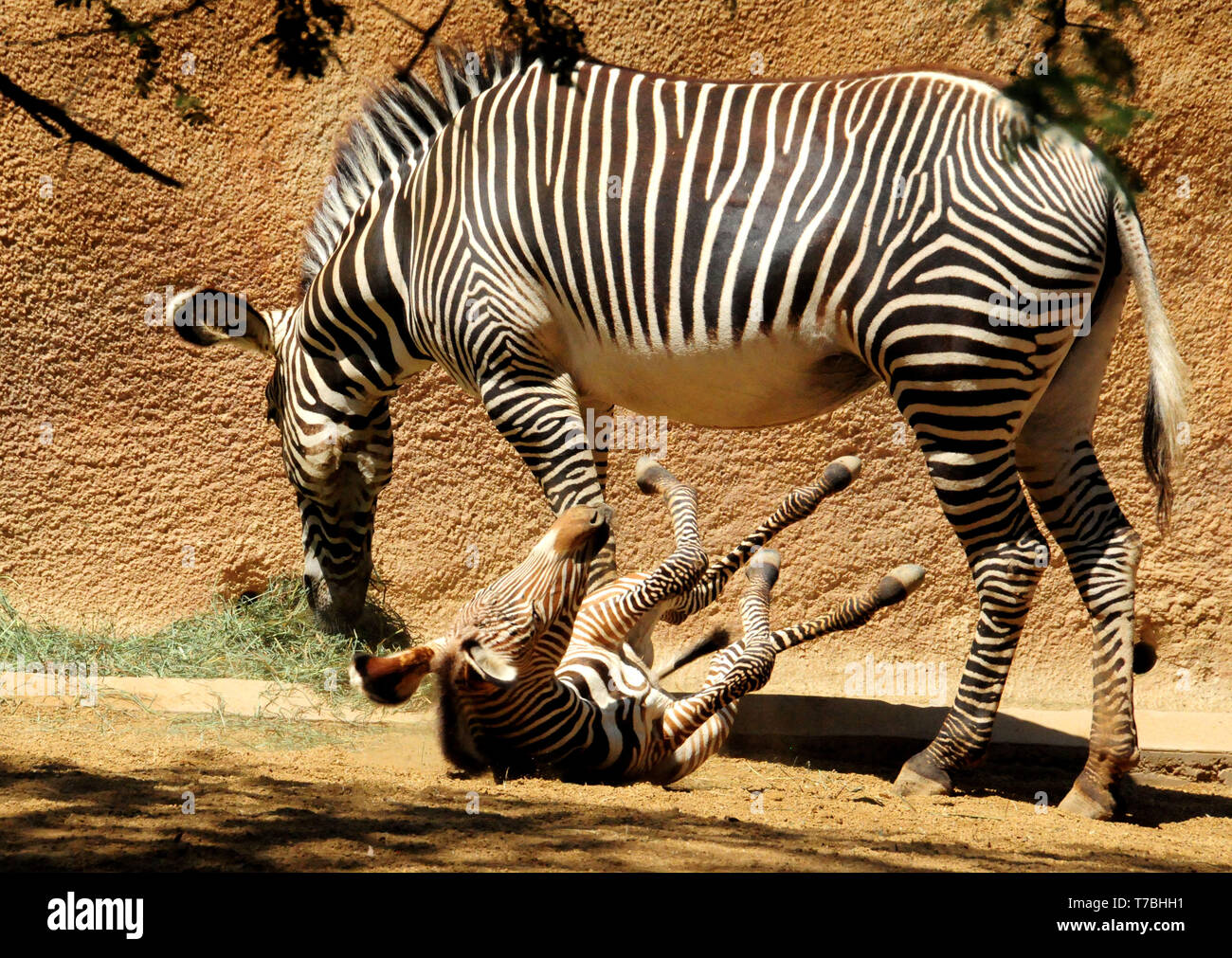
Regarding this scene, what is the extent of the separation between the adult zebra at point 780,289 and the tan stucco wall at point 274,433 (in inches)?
56.4

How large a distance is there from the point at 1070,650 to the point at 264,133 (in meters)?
4.99

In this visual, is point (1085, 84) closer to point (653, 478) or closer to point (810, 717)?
point (653, 478)

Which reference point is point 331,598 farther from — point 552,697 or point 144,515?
point 552,697

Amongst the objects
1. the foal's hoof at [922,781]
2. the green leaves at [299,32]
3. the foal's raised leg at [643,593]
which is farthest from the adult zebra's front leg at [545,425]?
the green leaves at [299,32]

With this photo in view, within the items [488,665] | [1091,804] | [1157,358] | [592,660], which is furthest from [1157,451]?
[488,665]

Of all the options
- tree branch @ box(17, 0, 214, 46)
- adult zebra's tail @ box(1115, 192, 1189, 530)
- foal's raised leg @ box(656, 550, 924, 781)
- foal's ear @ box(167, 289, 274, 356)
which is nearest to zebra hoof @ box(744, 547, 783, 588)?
foal's raised leg @ box(656, 550, 924, 781)

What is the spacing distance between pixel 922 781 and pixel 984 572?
2.55 ft

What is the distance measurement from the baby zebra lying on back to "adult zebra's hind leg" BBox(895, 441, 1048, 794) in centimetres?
47

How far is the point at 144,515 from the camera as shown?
687cm

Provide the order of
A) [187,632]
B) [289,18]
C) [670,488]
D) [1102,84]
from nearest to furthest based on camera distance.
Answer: [1102,84] < [289,18] < [670,488] < [187,632]

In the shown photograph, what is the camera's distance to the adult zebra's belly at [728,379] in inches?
182

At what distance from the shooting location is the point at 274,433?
684 centimetres

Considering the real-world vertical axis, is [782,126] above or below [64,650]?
above

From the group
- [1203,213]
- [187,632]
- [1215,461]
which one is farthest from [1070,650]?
[187,632]
